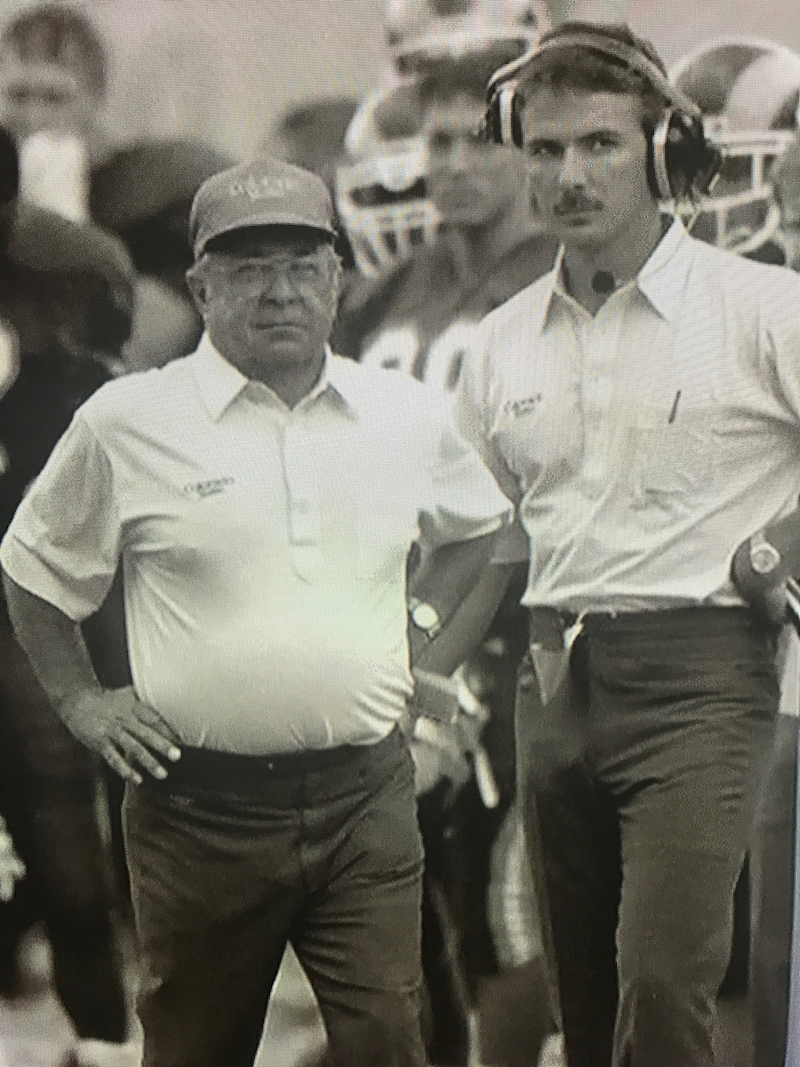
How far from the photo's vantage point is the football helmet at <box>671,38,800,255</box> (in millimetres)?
1205

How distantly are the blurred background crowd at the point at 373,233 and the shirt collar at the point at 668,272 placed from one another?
30mm

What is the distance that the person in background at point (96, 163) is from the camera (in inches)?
49.4

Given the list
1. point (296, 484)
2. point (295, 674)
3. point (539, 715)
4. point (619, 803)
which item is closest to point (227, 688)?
point (295, 674)

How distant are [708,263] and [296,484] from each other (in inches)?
19.5

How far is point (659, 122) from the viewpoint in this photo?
1.19 m

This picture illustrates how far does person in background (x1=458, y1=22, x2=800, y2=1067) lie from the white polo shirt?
0.09 m

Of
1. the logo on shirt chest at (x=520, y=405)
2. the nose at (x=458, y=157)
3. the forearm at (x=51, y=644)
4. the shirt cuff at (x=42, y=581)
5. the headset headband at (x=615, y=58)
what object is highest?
the headset headband at (x=615, y=58)

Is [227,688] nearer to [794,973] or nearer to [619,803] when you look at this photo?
[619,803]

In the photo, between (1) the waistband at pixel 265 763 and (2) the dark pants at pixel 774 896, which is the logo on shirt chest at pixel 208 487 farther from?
(2) the dark pants at pixel 774 896

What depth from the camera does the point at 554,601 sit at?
1.26 meters

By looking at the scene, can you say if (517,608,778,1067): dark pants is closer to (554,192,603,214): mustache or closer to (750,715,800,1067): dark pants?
(750,715,800,1067): dark pants

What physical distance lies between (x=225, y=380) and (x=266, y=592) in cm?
23

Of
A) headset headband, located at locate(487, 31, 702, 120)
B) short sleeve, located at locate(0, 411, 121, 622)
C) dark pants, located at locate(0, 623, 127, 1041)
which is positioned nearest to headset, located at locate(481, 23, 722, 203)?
headset headband, located at locate(487, 31, 702, 120)

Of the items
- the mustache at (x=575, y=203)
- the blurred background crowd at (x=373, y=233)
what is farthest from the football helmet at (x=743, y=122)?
the mustache at (x=575, y=203)
